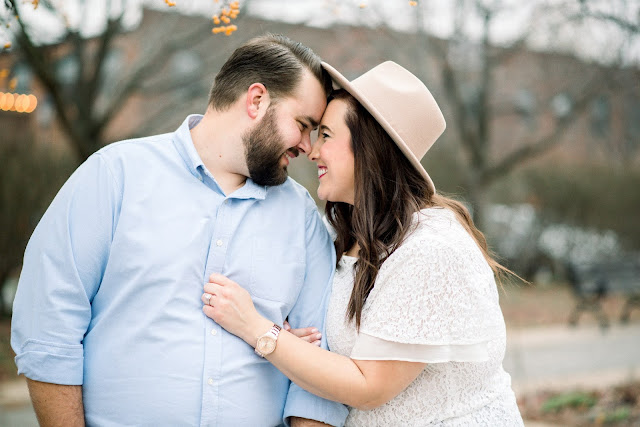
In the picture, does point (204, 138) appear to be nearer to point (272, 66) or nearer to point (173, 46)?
point (272, 66)

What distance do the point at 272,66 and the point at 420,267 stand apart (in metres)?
1.06

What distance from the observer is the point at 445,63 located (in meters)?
10.9

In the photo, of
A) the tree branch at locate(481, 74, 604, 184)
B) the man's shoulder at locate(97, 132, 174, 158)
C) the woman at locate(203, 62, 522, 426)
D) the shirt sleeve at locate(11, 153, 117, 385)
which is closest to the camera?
the shirt sleeve at locate(11, 153, 117, 385)

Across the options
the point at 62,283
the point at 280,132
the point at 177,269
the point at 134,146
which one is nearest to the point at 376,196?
the point at 280,132

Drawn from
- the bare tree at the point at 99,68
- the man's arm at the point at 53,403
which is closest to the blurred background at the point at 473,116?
the bare tree at the point at 99,68

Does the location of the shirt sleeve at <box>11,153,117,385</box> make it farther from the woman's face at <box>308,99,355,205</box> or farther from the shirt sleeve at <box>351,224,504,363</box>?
the shirt sleeve at <box>351,224,504,363</box>

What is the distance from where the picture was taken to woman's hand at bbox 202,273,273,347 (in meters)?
2.42

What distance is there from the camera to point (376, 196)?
2715 mm

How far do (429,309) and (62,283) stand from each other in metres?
1.31

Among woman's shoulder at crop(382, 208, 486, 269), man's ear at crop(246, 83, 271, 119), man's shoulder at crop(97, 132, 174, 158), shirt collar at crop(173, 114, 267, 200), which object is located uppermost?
man's ear at crop(246, 83, 271, 119)

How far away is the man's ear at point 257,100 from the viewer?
273 centimetres

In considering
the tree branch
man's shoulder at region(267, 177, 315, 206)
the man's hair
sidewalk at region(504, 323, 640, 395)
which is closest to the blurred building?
the tree branch

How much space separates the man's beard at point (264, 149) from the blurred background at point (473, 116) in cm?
49

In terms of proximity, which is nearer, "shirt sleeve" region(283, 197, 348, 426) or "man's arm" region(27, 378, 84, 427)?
"man's arm" region(27, 378, 84, 427)
